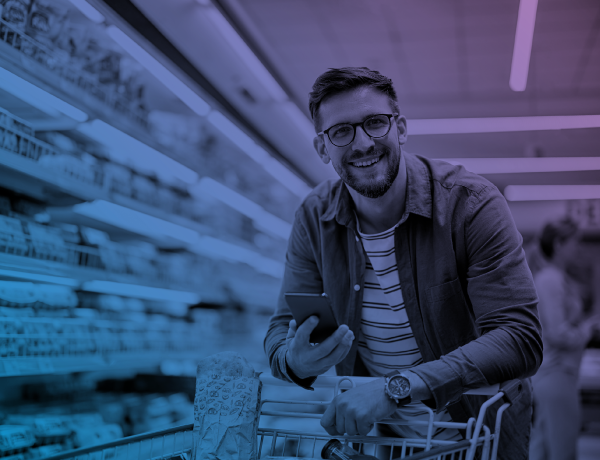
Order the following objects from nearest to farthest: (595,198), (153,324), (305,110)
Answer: (153,324), (305,110), (595,198)

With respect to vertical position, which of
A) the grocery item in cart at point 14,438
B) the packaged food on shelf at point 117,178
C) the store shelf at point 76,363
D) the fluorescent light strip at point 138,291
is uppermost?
the packaged food on shelf at point 117,178

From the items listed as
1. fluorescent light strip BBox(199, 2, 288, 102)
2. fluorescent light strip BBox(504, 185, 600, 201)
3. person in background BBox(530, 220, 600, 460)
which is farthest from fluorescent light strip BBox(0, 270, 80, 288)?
fluorescent light strip BBox(504, 185, 600, 201)

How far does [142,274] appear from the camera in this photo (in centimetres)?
313

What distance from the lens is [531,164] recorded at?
732 cm

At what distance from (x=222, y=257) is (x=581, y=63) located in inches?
142

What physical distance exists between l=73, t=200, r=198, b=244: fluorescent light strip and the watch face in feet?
6.70

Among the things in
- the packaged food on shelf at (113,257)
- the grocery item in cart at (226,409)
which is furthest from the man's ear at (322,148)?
the packaged food on shelf at (113,257)

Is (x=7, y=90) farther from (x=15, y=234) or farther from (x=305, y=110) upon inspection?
(x=305, y=110)

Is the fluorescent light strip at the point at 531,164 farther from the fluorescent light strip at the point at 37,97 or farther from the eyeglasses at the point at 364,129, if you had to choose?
the eyeglasses at the point at 364,129

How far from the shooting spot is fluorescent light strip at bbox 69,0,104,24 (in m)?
2.49

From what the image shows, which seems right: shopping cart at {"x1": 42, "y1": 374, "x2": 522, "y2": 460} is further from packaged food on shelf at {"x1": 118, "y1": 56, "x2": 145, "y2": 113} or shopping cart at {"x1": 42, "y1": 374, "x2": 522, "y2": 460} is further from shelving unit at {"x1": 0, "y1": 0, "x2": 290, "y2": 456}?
→ packaged food on shelf at {"x1": 118, "y1": 56, "x2": 145, "y2": 113}

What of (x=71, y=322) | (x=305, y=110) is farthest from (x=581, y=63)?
(x=71, y=322)

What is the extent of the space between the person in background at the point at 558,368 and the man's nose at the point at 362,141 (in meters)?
2.34

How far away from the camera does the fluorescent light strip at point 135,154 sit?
2.61 meters
